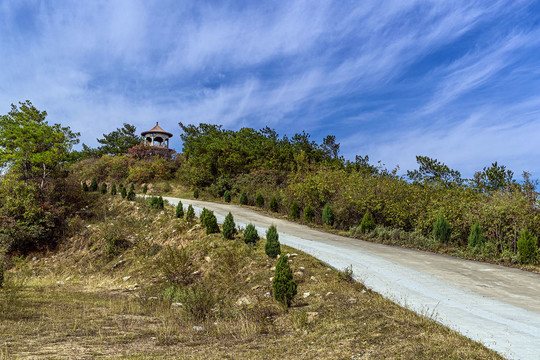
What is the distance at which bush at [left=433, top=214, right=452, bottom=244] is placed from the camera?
10.5m

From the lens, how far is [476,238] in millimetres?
9578

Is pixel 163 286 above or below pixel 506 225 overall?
below

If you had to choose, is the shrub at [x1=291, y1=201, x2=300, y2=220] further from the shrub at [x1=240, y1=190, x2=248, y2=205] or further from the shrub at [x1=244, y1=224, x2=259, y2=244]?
the shrub at [x1=240, y1=190, x2=248, y2=205]

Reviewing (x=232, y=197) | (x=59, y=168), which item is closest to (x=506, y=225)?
(x=232, y=197)

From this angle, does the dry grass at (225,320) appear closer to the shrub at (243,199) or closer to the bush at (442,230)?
the bush at (442,230)

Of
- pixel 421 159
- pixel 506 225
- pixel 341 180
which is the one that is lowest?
pixel 506 225

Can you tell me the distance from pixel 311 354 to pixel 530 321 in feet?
11.0

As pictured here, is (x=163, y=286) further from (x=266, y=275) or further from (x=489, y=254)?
(x=489, y=254)

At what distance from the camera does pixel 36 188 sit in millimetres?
16406

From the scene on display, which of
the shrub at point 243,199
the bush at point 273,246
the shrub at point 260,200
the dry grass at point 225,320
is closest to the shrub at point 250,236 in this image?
the dry grass at point 225,320

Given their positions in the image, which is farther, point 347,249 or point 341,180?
point 341,180

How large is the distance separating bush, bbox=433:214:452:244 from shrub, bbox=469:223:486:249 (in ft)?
2.89

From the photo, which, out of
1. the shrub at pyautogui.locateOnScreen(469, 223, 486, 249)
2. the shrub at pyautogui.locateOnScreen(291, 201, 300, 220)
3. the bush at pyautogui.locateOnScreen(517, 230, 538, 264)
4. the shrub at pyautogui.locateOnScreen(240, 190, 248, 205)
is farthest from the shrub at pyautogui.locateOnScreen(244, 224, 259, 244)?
the shrub at pyautogui.locateOnScreen(240, 190, 248, 205)

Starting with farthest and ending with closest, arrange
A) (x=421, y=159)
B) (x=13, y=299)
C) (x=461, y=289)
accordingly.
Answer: (x=421, y=159)
(x=13, y=299)
(x=461, y=289)
